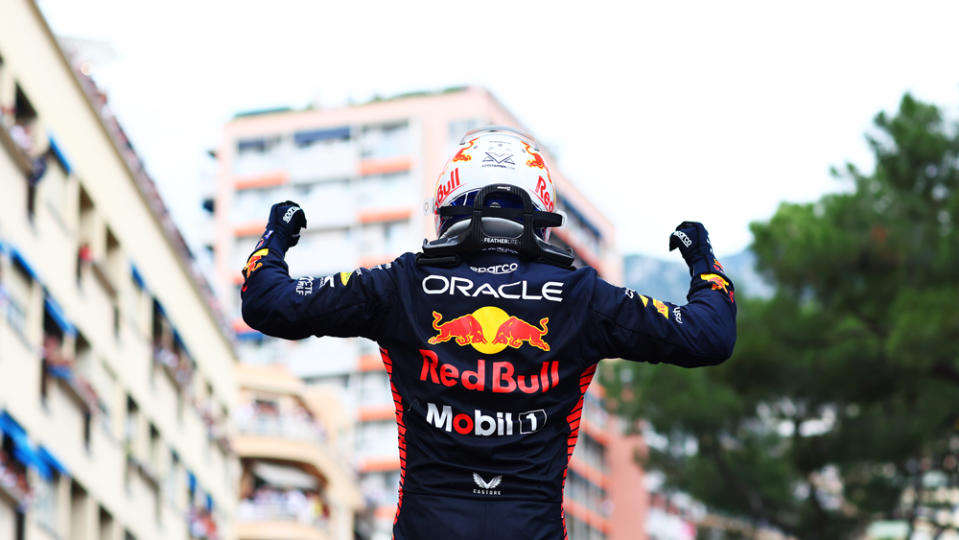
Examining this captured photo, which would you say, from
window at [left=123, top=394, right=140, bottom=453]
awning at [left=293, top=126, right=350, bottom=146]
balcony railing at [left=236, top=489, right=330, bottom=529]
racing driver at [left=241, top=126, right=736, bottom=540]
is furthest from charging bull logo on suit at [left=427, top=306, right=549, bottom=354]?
awning at [left=293, top=126, right=350, bottom=146]

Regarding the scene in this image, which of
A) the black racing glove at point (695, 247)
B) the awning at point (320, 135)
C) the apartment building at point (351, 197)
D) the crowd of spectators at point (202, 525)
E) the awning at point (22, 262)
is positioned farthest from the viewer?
the awning at point (320, 135)

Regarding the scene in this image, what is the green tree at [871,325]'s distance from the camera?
25.7 m

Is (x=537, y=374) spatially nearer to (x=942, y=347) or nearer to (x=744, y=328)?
(x=942, y=347)

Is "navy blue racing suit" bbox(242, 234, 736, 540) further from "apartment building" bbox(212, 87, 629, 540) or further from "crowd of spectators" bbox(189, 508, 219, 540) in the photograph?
"apartment building" bbox(212, 87, 629, 540)

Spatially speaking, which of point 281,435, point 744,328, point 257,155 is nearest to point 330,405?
point 281,435

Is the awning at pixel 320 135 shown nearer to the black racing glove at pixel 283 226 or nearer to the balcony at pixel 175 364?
the balcony at pixel 175 364

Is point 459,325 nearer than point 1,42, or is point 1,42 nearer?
point 459,325

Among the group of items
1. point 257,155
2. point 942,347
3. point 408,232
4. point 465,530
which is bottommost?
point 465,530

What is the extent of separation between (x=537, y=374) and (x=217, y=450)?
4035 cm

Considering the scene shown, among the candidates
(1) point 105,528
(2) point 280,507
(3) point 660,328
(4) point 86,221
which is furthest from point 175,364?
(3) point 660,328

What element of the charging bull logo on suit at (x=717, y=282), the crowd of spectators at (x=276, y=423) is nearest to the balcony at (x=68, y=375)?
the charging bull logo on suit at (x=717, y=282)

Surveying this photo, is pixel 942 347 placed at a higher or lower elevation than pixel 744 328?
lower

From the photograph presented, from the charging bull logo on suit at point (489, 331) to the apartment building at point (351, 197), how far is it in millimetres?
66648

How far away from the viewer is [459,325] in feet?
15.2
